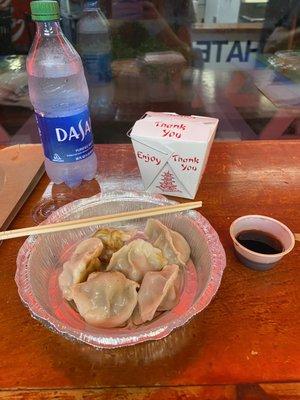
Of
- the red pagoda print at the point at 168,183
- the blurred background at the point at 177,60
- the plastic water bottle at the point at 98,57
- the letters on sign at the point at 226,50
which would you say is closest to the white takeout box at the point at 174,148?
the red pagoda print at the point at 168,183

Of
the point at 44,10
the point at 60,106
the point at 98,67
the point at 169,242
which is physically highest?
the point at 44,10

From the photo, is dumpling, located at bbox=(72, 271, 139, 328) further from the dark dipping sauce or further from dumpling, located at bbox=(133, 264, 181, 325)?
the dark dipping sauce

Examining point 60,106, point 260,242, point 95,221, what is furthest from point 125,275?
point 60,106

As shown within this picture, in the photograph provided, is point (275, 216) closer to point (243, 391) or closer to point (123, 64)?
point (243, 391)

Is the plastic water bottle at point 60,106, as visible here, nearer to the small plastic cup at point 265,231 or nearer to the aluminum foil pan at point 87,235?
the aluminum foil pan at point 87,235

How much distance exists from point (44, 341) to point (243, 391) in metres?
0.34

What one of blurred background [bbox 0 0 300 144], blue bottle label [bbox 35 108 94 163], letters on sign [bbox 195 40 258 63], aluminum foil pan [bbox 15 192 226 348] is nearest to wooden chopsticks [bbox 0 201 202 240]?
aluminum foil pan [bbox 15 192 226 348]

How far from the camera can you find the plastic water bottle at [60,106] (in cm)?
91

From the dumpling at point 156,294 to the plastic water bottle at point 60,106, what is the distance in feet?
1.50

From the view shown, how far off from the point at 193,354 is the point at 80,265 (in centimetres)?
26

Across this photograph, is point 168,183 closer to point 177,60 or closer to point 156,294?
point 156,294

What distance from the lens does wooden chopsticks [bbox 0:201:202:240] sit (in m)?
0.71

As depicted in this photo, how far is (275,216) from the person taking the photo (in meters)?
0.89

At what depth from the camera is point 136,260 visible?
683 millimetres
